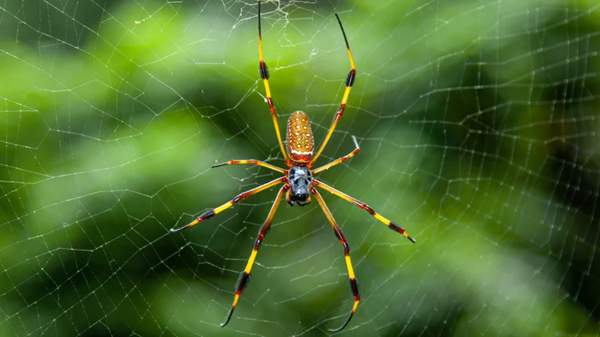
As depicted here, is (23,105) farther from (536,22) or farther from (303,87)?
(536,22)

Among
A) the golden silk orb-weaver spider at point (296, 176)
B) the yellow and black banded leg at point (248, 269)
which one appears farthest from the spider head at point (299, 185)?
the yellow and black banded leg at point (248, 269)

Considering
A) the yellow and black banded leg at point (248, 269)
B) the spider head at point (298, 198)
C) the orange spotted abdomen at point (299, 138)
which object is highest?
the orange spotted abdomen at point (299, 138)

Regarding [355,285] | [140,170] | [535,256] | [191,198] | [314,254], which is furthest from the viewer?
[535,256]

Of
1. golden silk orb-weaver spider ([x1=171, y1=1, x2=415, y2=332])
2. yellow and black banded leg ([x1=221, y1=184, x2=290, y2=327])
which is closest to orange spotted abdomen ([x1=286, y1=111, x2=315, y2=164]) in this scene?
golden silk orb-weaver spider ([x1=171, y1=1, x2=415, y2=332])

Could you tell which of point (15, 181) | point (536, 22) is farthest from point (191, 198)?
point (536, 22)

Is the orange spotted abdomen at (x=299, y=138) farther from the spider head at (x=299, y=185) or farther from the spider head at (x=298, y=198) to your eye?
the spider head at (x=298, y=198)

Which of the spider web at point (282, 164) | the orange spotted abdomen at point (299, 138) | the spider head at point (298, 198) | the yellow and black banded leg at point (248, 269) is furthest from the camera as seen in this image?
the spider head at point (298, 198)
